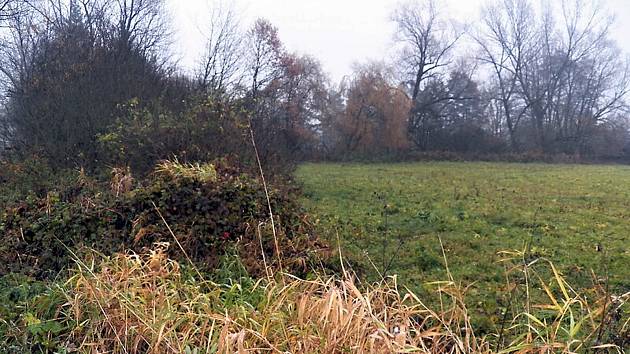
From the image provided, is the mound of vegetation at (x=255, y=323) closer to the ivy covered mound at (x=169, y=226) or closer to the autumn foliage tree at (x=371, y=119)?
the ivy covered mound at (x=169, y=226)

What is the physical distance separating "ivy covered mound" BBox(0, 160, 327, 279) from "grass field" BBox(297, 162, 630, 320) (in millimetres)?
983

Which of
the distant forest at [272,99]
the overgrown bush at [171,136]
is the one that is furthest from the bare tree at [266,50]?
the overgrown bush at [171,136]

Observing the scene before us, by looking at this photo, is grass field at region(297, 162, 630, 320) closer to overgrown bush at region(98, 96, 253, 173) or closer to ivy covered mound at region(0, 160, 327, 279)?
ivy covered mound at region(0, 160, 327, 279)

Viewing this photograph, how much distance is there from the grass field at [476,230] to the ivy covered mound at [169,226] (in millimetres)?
983

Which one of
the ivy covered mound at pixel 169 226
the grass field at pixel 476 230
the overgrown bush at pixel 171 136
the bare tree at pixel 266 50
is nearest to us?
the ivy covered mound at pixel 169 226

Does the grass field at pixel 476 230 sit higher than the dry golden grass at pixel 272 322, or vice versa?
the dry golden grass at pixel 272 322

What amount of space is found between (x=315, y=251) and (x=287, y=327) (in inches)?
78.4

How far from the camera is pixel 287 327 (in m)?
2.75

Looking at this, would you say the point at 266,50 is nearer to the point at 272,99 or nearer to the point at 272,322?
the point at 272,99

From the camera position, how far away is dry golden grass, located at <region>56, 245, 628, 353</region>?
2475mm

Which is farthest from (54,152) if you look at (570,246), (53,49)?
(570,246)

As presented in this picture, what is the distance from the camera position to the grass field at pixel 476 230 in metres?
5.36

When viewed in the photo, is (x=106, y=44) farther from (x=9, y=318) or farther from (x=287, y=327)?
(x=287, y=327)

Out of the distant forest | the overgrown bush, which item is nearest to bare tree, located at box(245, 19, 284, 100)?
the distant forest
